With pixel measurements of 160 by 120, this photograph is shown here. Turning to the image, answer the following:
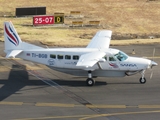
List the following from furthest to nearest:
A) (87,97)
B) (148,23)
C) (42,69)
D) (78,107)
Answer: (148,23) → (42,69) → (87,97) → (78,107)

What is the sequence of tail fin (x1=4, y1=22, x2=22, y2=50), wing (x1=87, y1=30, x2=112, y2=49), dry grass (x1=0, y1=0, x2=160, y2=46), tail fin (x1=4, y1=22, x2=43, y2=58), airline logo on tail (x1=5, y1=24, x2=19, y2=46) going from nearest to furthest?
tail fin (x1=4, y1=22, x2=43, y2=58), tail fin (x1=4, y1=22, x2=22, y2=50), airline logo on tail (x1=5, y1=24, x2=19, y2=46), wing (x1=87, y1=30, x2=112, y2=49), dry grass (x1=0, y1=0, x2=160, y2=46)

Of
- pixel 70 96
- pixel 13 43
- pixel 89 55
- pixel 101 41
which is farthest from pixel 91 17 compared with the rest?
pixel 70 96

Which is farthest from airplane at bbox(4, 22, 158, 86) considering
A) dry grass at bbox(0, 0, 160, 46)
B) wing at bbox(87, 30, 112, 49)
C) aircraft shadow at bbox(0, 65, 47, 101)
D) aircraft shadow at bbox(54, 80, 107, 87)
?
dry grass at bbox(0, 0, 160, 46)

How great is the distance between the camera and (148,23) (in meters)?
70.2

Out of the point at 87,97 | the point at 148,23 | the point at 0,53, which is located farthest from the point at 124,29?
the point at 87,97

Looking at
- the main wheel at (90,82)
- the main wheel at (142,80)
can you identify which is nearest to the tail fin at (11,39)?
the main wheel at (90,82)

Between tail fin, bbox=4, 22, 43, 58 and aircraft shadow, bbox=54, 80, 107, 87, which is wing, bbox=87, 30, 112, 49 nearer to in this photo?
aircraft shadow, bbox=54, 80, 107, 87

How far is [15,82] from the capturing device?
39469mm

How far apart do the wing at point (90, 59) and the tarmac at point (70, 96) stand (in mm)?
2332

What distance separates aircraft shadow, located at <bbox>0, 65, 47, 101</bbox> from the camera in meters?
36.6

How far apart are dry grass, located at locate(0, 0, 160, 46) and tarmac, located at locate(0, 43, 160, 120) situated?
14.7 metres

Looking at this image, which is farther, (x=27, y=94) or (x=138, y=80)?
(x=138, y=80)

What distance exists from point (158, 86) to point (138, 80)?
2207mm

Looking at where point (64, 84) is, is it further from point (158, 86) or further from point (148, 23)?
point (148, 23)
